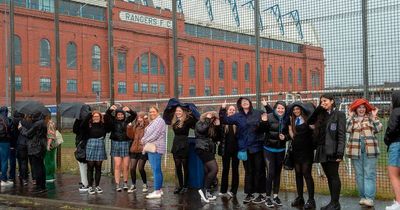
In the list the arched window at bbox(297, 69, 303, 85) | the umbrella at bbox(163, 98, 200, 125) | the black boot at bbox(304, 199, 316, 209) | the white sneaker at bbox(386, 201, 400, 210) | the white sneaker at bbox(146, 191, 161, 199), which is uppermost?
the arched window at bbox(297, 69, 303, 85)

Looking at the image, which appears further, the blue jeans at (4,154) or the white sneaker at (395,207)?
the blue jeans at (4,154)

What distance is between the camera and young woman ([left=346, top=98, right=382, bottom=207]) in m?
8.16

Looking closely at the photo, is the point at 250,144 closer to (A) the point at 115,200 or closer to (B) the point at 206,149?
(B) the point at 206,149

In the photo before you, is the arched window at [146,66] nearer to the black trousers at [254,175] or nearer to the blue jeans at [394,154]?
the black trousers at [254,175]

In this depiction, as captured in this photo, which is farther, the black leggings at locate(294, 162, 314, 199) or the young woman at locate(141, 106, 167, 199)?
the young woman at locate(141, 106, 167, 199)

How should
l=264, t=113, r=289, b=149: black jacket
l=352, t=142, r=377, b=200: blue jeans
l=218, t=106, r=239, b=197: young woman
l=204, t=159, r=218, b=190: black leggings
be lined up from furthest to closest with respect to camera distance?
1. l=218, t=106, r=239, b=197: young woman
2. l=204, t=159, r=218, b=190: black leggings
3. l=264, t=113, r=289, b=149: black jacket
4. l=352, t=142, r=377, b=200: blue jeans

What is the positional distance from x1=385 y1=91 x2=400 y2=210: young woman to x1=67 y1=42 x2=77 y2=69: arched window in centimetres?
4276

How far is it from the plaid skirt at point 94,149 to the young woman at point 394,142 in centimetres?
566

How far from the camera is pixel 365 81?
29.9 ft

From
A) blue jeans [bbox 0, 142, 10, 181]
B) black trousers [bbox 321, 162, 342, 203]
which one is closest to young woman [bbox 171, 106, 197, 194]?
black trousers [bbox 321, 162, 342, 203]

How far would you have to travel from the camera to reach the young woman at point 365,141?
26.8 ft

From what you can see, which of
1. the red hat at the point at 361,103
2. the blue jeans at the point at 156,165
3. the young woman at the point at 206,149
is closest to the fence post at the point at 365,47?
the red hat at the point at 361,103

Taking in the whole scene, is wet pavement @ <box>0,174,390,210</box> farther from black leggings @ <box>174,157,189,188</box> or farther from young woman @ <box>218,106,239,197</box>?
young woman @ <box>218,106,239,197</box>

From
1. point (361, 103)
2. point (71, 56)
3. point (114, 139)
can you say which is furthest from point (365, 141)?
point (71, 56)
